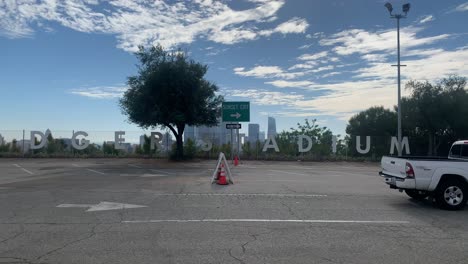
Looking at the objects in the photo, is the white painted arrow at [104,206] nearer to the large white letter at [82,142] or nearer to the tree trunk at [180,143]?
the tree trunk at [180,143]

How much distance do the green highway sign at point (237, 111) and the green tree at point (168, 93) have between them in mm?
2960

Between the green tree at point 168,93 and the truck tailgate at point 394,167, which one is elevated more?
the green tree at point 168,93

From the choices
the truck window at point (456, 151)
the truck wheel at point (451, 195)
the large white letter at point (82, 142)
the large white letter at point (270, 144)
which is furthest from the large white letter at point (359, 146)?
the truck wheel at point (451, 195)

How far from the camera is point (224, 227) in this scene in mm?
8148

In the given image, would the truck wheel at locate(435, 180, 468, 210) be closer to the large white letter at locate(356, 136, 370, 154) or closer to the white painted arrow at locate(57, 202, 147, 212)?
the white painted arrow at locate(57, 202, 147, 212)

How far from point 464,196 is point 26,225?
10.0m

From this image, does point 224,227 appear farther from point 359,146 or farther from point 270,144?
point 359,146

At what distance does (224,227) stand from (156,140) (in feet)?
90.4

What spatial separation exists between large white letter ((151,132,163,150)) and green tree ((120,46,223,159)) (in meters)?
3.56

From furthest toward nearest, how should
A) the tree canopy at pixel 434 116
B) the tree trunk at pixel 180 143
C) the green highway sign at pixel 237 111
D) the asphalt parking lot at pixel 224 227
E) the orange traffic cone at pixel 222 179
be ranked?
the tree canopy at pixel 434 116, the tree trunk at pixel 180 143, the green highway sign at pixel 237 111, the orange traffic cone at pixel 222 179, the asphalt parking lot at pixel 224 227

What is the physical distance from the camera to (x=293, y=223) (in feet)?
28.2

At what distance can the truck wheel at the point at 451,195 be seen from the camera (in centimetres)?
1053

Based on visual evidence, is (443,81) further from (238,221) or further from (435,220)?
(238,221)

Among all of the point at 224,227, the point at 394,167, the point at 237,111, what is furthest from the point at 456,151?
the point at 237,111
